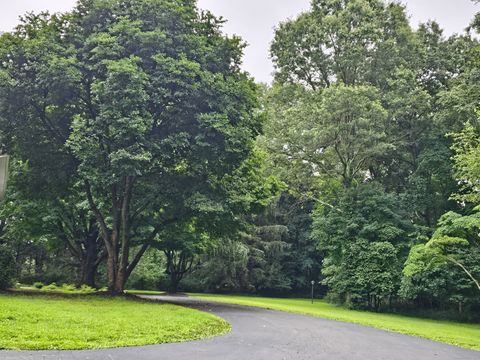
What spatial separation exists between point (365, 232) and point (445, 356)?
17466 millimetres

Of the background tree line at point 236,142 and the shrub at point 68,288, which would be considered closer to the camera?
the background tree line at point 236,142

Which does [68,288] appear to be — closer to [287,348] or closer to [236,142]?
[236,142]

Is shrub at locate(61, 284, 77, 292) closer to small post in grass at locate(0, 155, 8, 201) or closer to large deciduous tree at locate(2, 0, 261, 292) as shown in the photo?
large deciduous tree at locate(2, 0, 261, 292)

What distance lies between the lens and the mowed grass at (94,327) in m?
8.45

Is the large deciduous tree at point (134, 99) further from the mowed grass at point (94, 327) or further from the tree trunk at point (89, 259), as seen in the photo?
the tree trunk at point (89, 259)

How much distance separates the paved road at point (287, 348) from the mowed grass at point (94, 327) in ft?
1.63

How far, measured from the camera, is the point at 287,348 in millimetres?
9516

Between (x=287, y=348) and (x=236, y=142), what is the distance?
9731 mm

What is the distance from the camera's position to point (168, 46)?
59.5ft

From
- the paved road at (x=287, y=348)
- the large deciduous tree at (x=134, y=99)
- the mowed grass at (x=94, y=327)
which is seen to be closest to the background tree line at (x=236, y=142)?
the large deciduous tree at (x=134, y=99)

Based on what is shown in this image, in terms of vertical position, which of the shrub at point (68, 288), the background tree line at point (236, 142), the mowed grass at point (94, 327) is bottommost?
the mowed grass at point (94, 327)

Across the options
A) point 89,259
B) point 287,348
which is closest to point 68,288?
point 89,259

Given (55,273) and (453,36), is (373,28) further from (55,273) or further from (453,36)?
(55,273)

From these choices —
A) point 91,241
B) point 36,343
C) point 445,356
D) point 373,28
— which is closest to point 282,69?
point 373,28
